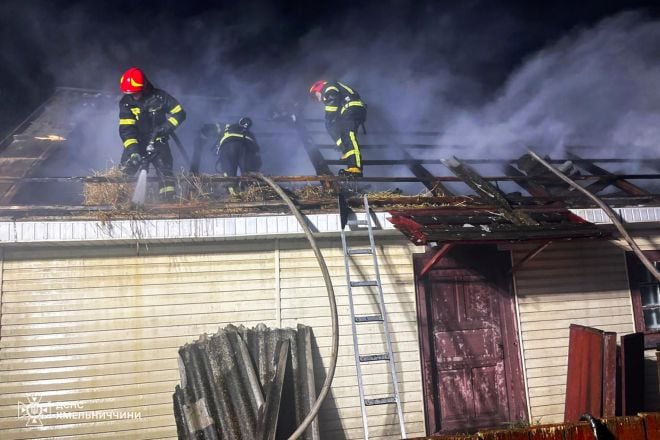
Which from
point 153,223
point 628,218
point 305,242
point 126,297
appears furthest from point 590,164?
point 126,297

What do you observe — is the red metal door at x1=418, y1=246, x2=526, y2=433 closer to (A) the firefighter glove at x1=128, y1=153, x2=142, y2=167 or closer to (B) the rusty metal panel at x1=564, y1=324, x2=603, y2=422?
(B) the rusty metal panel at x1=564, y1=324, x2=603, y2=422

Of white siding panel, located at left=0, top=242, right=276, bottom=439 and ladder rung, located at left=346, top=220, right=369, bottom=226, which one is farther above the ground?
ladder rung, located at left=346, top=220, right=369, bottom=226

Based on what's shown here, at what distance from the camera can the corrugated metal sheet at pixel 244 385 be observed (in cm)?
428

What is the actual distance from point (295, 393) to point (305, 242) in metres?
1.79

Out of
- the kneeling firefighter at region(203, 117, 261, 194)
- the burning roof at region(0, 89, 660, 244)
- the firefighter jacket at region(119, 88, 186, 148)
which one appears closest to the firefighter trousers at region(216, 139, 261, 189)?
the kneeling firefighter at region(203, 117, 261, 194)

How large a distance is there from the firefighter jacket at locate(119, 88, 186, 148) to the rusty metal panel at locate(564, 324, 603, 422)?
610cm

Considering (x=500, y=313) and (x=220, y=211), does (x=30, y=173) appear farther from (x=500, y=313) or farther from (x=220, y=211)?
(x=500, y=313)

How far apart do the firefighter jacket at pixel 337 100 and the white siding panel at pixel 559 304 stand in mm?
3253

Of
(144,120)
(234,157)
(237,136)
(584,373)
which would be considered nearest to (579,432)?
(584,373)

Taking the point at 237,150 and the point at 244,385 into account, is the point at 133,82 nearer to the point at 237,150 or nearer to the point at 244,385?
the point at 237,150

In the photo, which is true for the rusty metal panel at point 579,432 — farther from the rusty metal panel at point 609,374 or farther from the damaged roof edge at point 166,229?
the damaged roof edge at point 166,229

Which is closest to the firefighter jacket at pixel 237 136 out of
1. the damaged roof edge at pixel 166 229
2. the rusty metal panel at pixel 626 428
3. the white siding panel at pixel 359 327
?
the damaged roof edge at pixel 166 229

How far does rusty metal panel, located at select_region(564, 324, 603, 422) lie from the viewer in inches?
201

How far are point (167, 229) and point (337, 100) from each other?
3.37m
